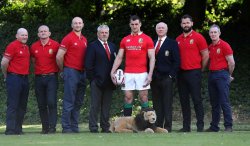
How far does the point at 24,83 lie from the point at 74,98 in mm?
985

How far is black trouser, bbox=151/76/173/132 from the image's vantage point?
1358cm

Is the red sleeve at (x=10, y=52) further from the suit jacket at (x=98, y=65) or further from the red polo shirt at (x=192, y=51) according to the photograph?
the red polo shirt at (x=192, y=51)

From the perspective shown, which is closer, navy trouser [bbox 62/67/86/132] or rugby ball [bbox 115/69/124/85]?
rugby ball [bbox 115/69/124/85]

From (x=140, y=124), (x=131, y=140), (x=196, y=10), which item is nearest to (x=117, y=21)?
(x=196, y=10)

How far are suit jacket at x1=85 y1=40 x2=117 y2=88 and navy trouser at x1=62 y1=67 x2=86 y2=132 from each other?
0.24m

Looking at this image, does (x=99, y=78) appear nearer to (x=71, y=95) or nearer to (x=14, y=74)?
(x=71, y=95)

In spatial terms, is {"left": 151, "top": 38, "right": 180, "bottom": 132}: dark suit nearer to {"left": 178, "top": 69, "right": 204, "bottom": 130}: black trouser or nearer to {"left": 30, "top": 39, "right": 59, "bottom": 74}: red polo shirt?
{"left": 178, "top": 69, "right": 204, "bottom": 130}: black trouser

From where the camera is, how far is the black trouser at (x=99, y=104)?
13703 millimetres

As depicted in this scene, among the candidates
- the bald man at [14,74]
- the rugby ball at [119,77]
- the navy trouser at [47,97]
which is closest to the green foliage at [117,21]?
the navy trouser at [47,97]

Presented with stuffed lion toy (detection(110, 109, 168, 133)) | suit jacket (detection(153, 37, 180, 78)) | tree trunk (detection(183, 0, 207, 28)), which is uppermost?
tree trunk (detection(183, 0, 207, 28))

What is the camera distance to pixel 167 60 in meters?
13.5

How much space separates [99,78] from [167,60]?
4.33 feet

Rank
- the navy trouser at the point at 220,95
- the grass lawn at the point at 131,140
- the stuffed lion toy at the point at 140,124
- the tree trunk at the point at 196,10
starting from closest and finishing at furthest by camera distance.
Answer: the grass lawn at the point at 131,140
the stuffed lion toy at the point at 140,124
the navy trouser at the point at 220,95
the tree trunk at the point at 196,10

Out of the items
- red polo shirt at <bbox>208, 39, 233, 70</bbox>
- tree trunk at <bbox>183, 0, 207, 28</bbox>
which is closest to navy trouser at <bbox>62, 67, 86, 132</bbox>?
red polo shirt at <bbox>208, 39, 233, 70</bbox>
